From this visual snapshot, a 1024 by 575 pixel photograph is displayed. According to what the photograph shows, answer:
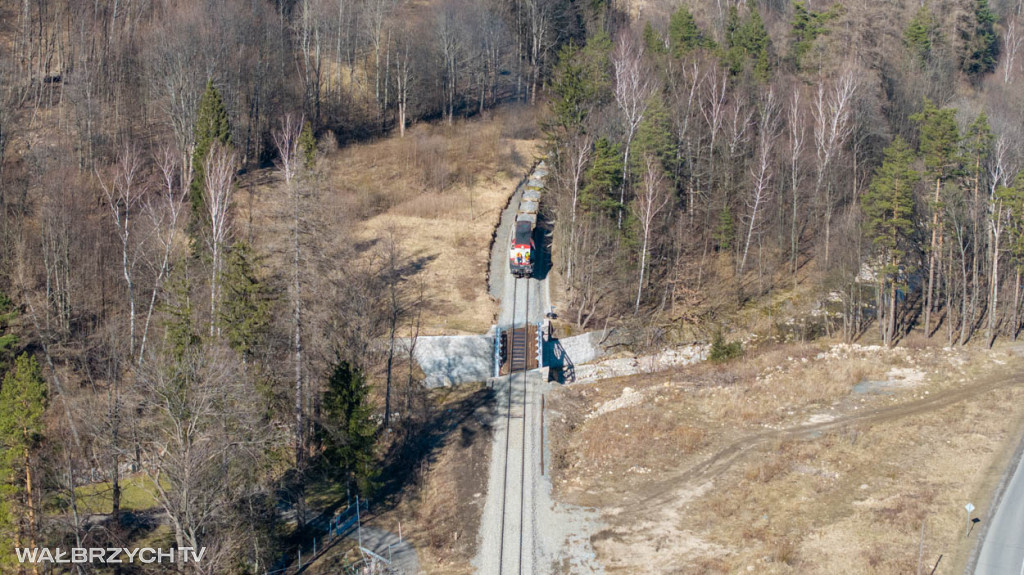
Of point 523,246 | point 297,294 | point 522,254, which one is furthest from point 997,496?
point 523,246

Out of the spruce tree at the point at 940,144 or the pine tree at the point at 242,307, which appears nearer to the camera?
the pine tree at the point at 242,307

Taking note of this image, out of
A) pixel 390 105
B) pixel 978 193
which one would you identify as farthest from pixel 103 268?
pixel 978 193

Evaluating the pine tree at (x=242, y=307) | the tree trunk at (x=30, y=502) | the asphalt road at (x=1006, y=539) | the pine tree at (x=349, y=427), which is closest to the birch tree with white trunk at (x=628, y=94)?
the pine tree at (x=349, y=427)

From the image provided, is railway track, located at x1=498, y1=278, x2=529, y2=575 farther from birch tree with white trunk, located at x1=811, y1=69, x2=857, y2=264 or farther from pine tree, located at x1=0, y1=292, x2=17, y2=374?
pine tree, located at x1=0, y1=292, x2=17, y2=374

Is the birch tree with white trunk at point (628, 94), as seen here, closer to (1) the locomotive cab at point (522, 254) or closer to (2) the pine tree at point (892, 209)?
(1) the locomotive cab at point (522, 254)

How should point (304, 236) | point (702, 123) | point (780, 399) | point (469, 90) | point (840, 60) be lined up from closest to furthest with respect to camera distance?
point (304, 236) → point (780, 399) → point (702, 123) → point (840, 60) → point (469, 90)

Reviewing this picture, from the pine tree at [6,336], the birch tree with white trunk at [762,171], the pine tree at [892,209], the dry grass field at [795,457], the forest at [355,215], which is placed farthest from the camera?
the birch tree with white trunk at [762,171]

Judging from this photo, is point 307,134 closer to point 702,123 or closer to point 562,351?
point 562,351
